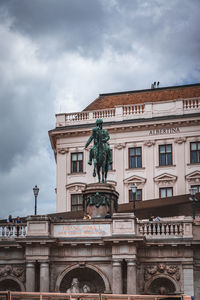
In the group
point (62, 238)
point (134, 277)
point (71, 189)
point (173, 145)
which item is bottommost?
point (134, 277)

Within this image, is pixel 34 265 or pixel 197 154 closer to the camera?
pixel 34 265

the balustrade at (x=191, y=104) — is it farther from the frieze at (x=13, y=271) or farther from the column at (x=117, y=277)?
the frieze at (x=13, y=271)

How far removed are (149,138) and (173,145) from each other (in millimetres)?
2429

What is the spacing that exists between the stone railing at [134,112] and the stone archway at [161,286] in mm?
27470

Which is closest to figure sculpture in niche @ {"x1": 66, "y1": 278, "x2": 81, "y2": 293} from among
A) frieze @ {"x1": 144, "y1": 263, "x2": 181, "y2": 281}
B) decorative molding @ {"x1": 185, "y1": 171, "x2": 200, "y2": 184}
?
frieze @ {"x1": 144, "y1": 263, "x2": 181, "y2": 281}

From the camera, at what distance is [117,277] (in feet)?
114

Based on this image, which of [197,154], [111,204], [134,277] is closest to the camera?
[134,277]

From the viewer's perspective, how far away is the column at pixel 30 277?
35.0 m

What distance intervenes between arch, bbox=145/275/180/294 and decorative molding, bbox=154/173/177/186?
77.6 feet

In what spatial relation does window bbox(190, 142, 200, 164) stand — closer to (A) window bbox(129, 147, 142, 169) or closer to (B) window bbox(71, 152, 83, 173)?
(A) window bbox(129, 147, 142, 169)

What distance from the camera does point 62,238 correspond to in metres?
35.8

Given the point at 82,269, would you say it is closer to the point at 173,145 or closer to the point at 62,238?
the point at 62,238

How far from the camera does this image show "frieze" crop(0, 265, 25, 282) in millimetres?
36219

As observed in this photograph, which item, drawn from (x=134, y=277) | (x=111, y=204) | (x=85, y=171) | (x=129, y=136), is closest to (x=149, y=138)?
(x=129, y=136)
